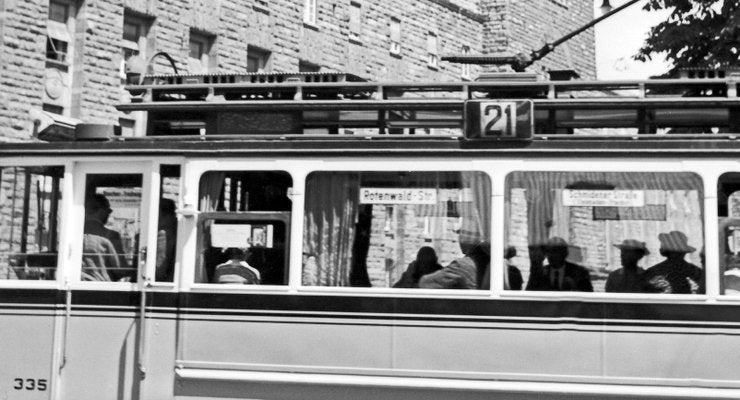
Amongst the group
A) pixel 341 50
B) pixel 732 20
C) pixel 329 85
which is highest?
pixel 341 50

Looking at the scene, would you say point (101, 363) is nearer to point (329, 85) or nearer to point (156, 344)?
point (156, 344)

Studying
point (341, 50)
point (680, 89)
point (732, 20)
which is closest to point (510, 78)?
point (680, 89)

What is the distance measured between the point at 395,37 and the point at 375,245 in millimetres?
27269

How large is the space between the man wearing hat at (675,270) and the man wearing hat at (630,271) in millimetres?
64

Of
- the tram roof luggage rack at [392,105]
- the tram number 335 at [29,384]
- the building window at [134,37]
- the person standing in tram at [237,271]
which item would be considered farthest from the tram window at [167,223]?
the building window at [134,37]

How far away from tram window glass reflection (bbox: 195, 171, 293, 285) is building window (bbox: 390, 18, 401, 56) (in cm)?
2666

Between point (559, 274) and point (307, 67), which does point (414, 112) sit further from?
point (307, 67)

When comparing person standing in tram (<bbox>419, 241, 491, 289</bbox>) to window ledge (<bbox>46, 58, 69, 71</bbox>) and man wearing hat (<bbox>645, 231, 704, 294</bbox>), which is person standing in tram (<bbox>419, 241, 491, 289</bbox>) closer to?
man wearing hat (<bbox>645, 231, 704, 294</bbox>)

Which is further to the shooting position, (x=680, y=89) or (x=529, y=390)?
(x=680, y=89)

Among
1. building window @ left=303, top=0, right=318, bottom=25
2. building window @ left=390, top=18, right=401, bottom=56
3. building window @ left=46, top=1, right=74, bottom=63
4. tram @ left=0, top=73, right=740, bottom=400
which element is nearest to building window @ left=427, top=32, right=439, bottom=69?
building window @ left=390, top=18, right=401, bottom=56

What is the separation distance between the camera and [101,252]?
Answer: 31.3ft

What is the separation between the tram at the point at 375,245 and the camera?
28.7 feet

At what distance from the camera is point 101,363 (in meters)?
9.30

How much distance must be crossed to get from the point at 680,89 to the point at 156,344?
4.41m
